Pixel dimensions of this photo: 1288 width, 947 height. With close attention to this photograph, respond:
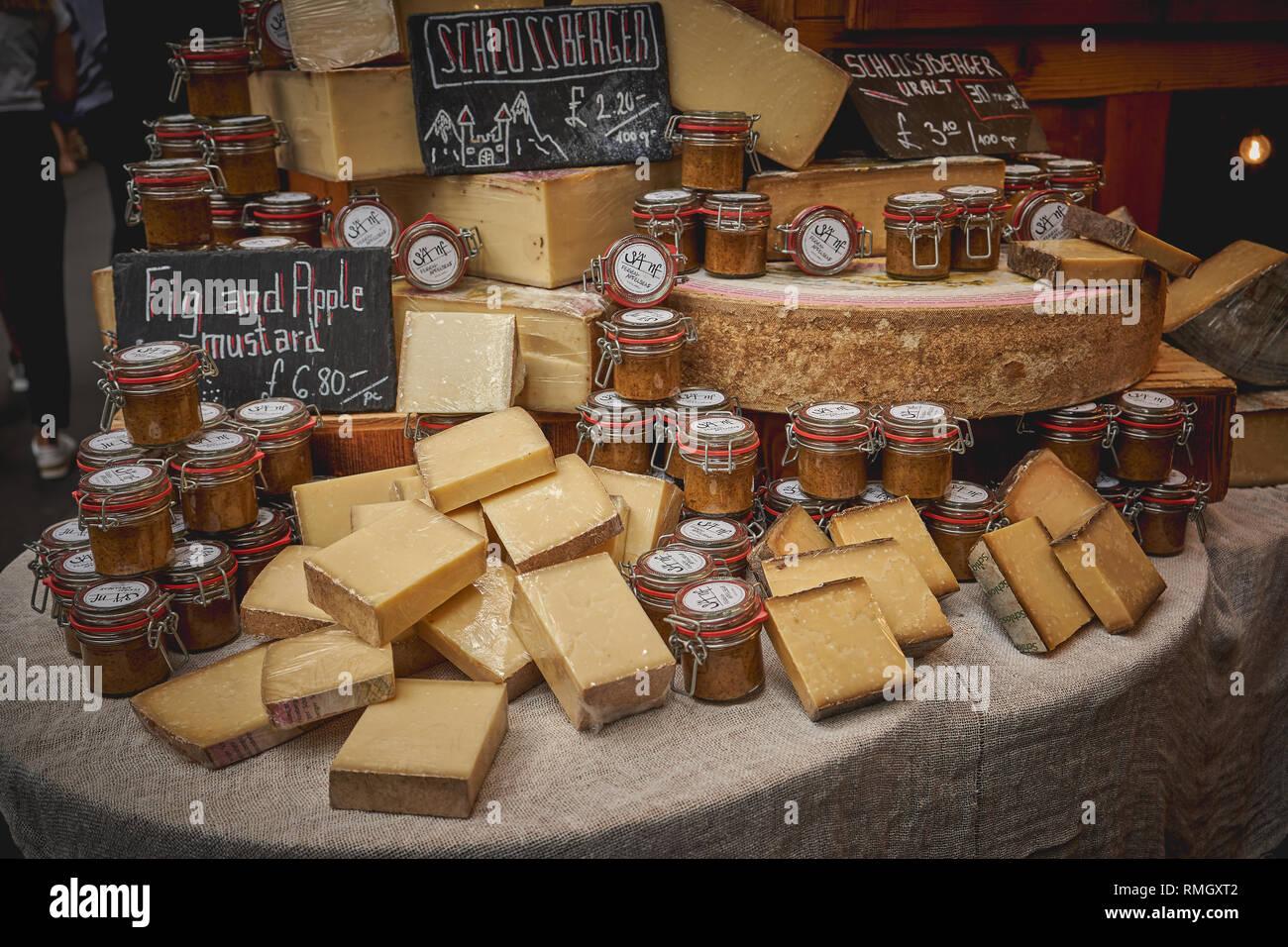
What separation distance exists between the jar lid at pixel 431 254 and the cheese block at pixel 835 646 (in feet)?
4.96

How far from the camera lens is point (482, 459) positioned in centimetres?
269

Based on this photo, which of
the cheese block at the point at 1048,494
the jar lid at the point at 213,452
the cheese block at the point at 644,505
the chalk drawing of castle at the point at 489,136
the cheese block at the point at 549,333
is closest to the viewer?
the jar lid at the point at 213,452

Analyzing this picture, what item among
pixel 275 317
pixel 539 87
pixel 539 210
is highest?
pixel 539 87

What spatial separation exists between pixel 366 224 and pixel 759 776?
212cm

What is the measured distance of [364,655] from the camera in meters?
2.30

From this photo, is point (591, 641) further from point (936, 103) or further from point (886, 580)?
point (936, 103)

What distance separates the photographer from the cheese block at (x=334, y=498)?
9.25 feet

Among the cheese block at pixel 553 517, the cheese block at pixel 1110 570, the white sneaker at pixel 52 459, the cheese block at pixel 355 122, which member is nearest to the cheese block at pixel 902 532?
the cheese block at pixel 1110 570

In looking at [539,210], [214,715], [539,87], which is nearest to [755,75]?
[539,87]

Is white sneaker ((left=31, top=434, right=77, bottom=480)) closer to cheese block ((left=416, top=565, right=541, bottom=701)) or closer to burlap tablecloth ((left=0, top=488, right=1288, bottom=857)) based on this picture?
burlap tablecloth ((left=0, top=488, right=1288, bottom=857))

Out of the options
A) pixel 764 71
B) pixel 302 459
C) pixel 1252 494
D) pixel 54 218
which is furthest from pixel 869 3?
pixel 54 218

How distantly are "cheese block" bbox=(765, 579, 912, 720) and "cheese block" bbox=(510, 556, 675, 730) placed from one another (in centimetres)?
27

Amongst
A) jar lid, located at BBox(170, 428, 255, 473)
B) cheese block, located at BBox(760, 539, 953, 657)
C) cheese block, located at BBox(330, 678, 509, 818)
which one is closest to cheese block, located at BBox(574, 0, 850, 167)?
cheese block, located at BBox(760, 539, 953, 657)

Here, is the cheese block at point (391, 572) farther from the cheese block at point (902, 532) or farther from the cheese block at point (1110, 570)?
the cheese block at point (1110, 570)
